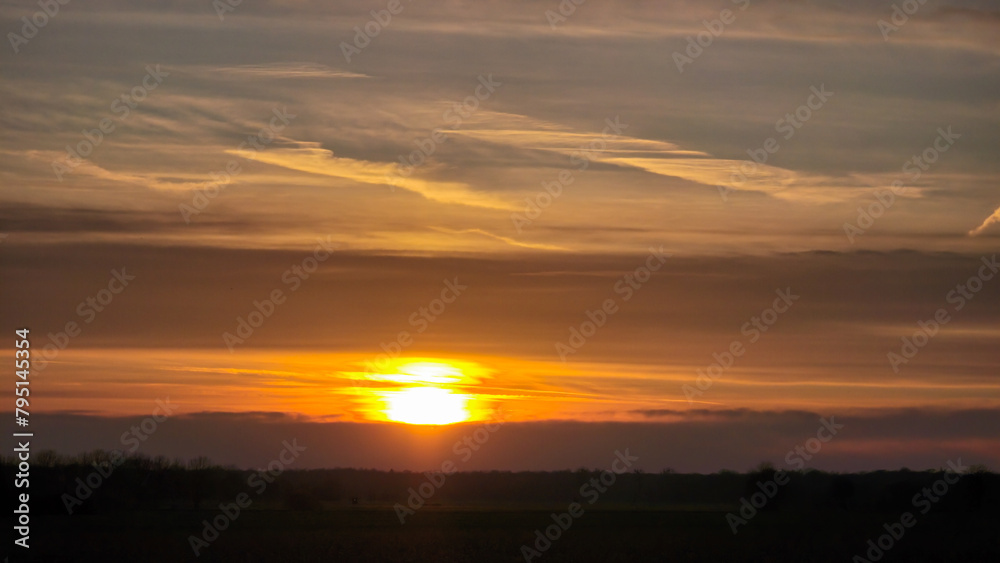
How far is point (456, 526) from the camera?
69625mm

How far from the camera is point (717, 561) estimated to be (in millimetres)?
45062

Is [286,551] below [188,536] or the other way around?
below

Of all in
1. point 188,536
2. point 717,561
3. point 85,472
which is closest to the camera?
point 717,561

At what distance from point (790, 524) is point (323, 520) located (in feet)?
117

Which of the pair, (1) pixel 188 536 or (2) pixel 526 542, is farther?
(1) pixel 188 536

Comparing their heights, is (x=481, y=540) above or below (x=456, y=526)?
below

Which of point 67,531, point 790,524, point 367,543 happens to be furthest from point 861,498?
point 67,531

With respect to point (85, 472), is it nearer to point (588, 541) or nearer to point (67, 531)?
point (67, 531)

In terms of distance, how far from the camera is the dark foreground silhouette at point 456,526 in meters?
47.1

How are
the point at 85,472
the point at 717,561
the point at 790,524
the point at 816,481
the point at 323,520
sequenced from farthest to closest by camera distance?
the point at 816,481
the point at 85,472
the point at 323,520
the point at 790,524
the point at 717,561

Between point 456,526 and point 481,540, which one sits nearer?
point 481,540

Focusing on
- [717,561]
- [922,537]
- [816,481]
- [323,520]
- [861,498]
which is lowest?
[717,561]

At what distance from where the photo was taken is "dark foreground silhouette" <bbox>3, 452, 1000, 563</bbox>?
4712cm

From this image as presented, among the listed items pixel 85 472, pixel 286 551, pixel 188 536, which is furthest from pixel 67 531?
pixel 85 472
